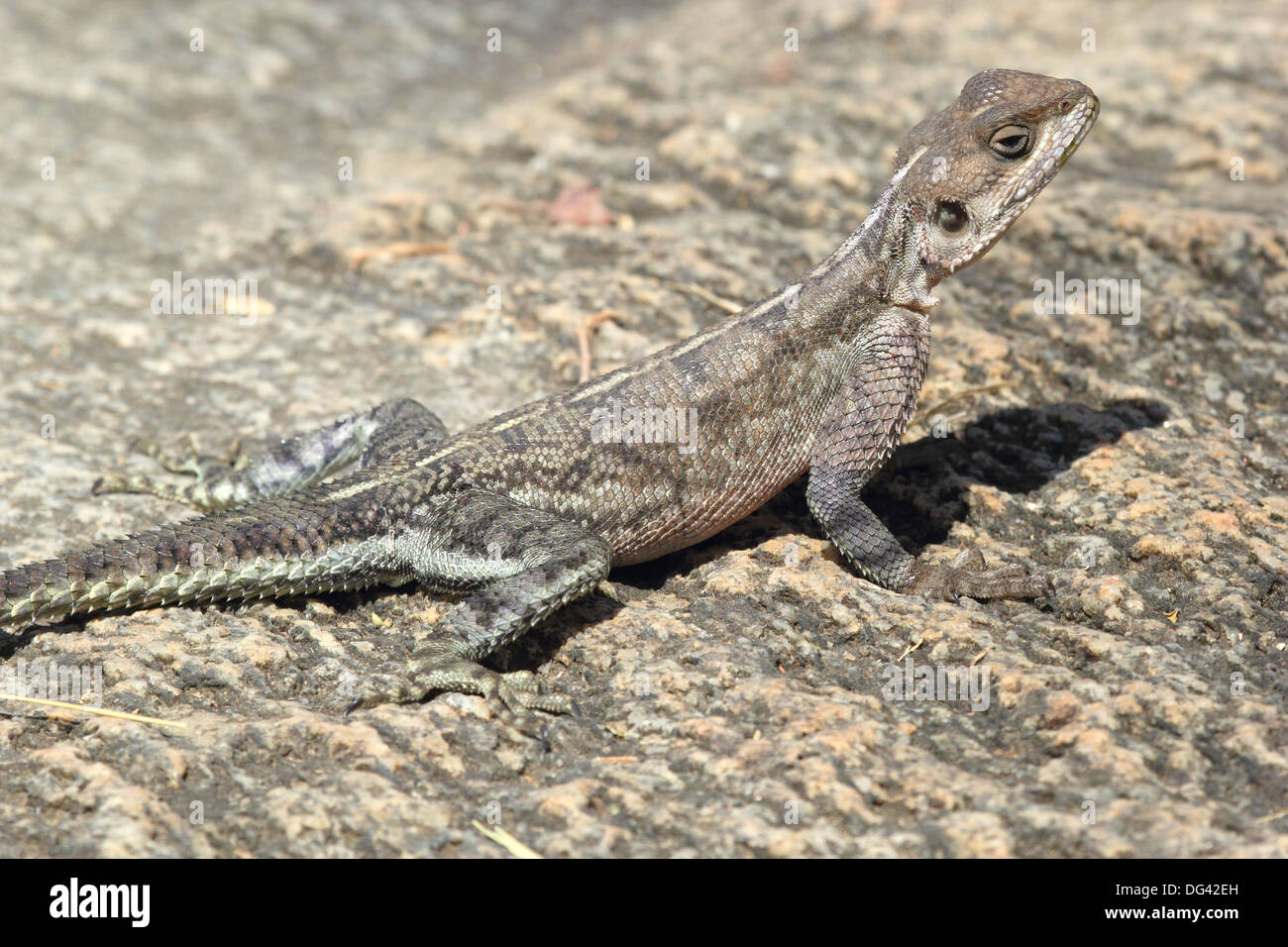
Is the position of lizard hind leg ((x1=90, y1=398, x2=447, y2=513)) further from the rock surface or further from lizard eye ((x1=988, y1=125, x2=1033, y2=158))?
lizard eye ((x1=988, y1=125, x2=1033, y2=158))

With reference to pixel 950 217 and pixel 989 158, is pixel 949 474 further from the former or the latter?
pixel 989 158

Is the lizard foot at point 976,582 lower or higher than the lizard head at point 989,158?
lower

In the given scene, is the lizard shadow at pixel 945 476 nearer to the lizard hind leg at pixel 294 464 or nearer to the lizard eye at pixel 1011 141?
the lizard hind leg at pixel 294 464

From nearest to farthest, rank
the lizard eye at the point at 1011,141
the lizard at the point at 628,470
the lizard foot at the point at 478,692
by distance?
the lizard foot at the point at 478,692
the lizard at the point at 628,470
the lizard eye at the point at 1011,141

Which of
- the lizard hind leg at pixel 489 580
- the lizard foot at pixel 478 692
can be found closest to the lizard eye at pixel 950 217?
the lizard hind leg at pixel 489 580

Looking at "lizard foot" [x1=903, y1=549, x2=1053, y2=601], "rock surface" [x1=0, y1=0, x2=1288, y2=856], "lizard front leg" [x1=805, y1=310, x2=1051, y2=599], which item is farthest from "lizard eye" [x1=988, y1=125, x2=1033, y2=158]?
"lizard foot" [x1=903, y1=549, x2=1053, y2=601]
